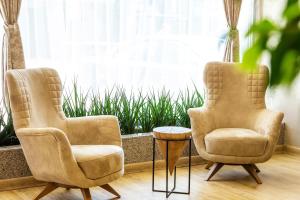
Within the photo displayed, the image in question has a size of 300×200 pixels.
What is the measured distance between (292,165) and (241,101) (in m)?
0.94

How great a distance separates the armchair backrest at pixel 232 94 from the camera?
4.31m

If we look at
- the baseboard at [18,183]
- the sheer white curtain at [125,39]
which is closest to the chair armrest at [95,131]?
the baseboard at [18,183]

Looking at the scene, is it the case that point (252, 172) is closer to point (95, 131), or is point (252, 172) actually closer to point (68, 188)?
point (95, 131)

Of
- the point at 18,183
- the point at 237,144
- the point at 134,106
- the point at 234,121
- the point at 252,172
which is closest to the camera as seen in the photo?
the point at 18,183

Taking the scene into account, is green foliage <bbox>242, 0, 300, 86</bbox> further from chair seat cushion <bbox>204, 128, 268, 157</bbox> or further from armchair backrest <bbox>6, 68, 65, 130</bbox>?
chair seat cushion <bbox>204, 128, 268, 157</bbox>

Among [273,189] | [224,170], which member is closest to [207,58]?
[224,170]

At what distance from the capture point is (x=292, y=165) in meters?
4.68

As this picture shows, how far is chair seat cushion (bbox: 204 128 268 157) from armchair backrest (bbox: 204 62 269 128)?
408mm

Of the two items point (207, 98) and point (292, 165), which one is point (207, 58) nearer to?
point (207, 98)

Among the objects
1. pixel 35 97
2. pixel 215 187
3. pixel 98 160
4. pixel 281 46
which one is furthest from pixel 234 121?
pixel 281 46

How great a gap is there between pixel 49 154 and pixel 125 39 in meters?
1.98

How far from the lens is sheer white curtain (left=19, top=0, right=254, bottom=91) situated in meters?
4.30

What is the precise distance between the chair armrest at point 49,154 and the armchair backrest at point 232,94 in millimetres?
1720

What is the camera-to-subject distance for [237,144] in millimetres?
3846
